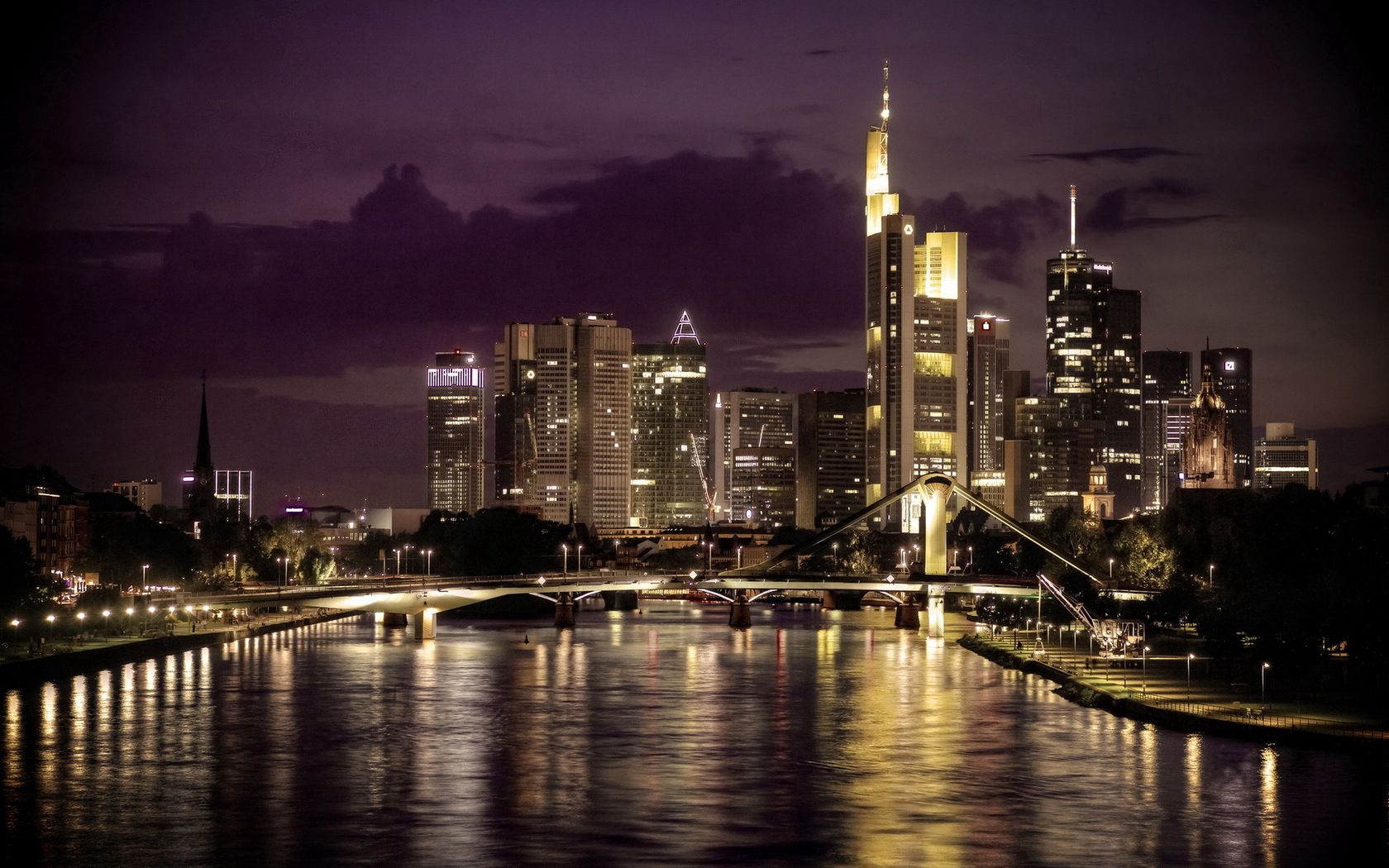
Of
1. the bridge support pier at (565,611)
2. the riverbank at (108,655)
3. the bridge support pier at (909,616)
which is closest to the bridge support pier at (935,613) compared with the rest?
the bridge support pier at (909,616)

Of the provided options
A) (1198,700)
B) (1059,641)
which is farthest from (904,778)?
(1059,641)

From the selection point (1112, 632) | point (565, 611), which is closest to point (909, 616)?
point (565, 611)

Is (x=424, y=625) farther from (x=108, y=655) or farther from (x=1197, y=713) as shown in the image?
(x=1197, y=713)

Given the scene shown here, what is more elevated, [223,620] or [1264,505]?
[1264,505]

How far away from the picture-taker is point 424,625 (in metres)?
122

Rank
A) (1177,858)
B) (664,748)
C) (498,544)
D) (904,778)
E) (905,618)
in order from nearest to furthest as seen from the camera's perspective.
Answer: (1177,858), (904,778), (664,748), (905,618), (498,544)

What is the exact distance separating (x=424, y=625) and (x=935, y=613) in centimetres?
3660

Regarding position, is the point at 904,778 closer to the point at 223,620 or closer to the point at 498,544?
the point at 223,620

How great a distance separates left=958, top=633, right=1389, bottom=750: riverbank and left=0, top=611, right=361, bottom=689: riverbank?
1852 inches

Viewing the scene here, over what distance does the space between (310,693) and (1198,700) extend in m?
38.0

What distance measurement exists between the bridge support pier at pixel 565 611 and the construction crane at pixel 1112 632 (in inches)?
1524

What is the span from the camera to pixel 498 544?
609ft

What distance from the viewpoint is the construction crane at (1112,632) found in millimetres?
99875

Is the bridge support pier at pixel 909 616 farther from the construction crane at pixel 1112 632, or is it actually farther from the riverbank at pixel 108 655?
the riverbank at pixel 108 655
